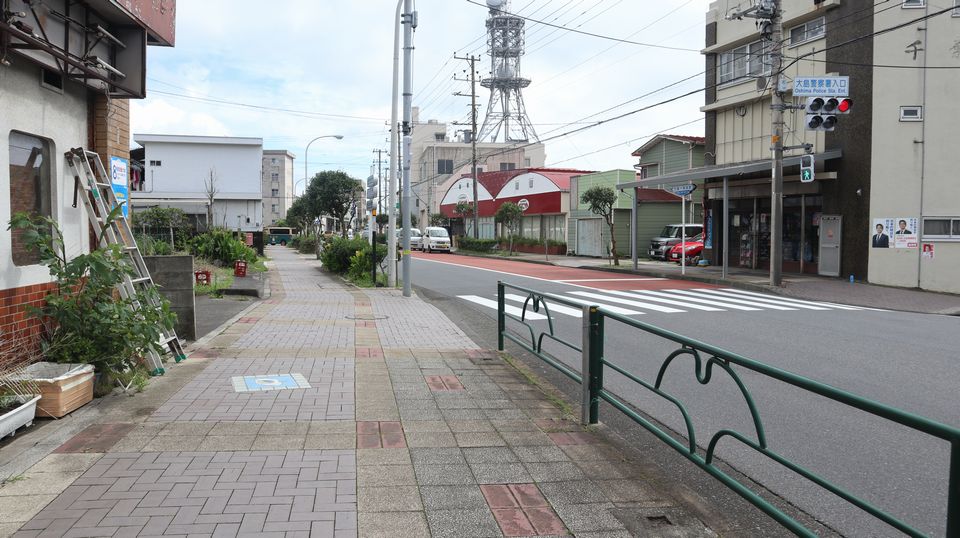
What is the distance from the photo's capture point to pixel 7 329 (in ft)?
20.6

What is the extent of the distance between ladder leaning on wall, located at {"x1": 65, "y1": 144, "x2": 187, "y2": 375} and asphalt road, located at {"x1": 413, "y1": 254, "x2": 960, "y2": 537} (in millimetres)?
4585

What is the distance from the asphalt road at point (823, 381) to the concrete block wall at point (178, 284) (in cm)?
484

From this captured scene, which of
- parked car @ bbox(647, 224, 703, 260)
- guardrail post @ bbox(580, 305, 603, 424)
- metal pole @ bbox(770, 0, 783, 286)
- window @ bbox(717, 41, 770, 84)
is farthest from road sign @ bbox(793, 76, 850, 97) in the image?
parked car @ bbox(647, 224, 703, 260)

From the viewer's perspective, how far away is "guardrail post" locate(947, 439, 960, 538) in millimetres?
2471

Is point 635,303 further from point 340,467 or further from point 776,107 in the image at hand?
point 340,467

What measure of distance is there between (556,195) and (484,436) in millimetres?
38786

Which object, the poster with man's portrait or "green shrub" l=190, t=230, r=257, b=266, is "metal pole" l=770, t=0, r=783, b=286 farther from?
"green shrub" l=190, t=230, r=257, b=266

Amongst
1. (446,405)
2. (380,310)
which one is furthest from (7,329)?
(380,310)

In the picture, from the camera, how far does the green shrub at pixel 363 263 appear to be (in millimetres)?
22609

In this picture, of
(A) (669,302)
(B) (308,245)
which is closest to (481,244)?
(B) (308,245)

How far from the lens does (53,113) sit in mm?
7238

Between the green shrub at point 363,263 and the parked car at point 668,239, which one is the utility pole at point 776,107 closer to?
the green shrub at point 363,263

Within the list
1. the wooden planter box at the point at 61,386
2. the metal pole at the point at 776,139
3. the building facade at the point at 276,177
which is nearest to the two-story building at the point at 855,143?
the metal pole at the point at 776,139

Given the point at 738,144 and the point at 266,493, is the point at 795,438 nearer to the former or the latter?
the point at 266,493
